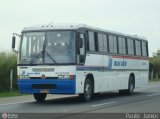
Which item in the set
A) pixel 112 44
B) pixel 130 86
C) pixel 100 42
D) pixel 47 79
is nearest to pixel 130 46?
pixel 130 86

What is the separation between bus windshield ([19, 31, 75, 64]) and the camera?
65.5 feet

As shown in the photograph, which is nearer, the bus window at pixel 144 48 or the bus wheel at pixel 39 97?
the bus wheel at pixel 39 97

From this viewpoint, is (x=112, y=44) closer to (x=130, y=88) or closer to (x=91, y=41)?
(x=91, y=41)

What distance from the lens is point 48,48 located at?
66.4ft

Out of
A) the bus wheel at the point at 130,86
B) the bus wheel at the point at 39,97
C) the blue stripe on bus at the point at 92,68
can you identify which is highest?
the blue stripe on bus at the point at 92,68

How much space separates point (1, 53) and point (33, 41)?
41.4 feet

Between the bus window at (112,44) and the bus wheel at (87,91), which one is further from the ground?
the bus window at (112,44)

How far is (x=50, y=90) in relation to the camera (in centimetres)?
2003

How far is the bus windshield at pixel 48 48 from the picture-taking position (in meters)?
20.0

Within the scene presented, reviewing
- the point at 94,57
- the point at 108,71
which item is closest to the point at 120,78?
the point at 108,71

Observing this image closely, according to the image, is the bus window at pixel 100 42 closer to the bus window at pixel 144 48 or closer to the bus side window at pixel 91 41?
the bus side window at pixel 91 41

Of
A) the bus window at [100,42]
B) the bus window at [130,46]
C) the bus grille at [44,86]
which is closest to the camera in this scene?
the bus grille at [44,86]

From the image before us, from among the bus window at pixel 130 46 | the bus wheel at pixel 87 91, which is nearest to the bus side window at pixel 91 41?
the bus wheel at pixel 87 91

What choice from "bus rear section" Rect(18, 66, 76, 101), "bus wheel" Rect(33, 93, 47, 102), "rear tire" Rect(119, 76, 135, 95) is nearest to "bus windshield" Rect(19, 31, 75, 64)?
"bus rear section" Rect(18, 66, 76, 101)
